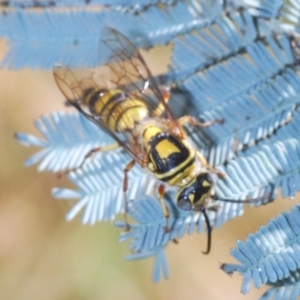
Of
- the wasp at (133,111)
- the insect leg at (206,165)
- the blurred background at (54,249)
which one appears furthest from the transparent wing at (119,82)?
the blurred background at (54,249)

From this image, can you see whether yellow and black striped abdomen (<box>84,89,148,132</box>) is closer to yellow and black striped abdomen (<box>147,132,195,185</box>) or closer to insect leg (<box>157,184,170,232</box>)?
A: yellow and black striped abdomen (<box>147,132,195,185</box>)

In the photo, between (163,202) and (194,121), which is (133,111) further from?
(163,202)

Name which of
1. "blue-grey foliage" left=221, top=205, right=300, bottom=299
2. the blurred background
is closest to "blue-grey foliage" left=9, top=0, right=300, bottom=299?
"blue-grey foliage" left=221, top=205, right=300, bottom=299

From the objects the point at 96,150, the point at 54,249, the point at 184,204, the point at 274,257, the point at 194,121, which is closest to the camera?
the point at 274,257

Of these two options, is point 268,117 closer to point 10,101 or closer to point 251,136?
point 251,136

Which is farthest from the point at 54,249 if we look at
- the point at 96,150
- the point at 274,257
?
the point at 274,257

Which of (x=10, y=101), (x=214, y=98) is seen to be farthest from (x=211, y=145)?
(x=10, y=101)
